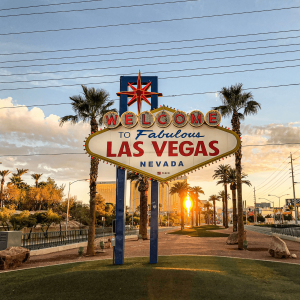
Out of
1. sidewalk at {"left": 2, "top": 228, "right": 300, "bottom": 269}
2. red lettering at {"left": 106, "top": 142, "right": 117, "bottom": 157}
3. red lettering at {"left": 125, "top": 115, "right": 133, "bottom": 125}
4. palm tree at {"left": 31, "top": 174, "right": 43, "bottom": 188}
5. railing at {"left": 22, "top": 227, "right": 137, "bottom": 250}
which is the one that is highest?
palm tree at {"left": 31, "top": 174, "right": 43, "bottom": 188}

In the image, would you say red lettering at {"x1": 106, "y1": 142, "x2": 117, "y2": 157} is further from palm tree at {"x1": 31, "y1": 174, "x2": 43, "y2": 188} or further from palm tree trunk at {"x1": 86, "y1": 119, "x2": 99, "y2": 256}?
palm tree at {"x1": 31, "y1": 174, "x2": 43, "y2": 188}

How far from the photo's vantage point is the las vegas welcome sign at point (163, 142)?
602 inches

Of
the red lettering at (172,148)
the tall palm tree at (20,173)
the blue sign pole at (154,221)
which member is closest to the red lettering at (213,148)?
the red lettering at (172,148)

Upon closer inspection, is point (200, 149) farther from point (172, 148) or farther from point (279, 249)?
point (279, 249)

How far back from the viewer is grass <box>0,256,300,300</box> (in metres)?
10.1

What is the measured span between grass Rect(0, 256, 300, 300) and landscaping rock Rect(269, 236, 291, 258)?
4690 mm

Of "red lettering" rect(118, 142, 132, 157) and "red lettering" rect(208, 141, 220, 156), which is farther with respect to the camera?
"red lettering" rect(118, 142, 132, 157)

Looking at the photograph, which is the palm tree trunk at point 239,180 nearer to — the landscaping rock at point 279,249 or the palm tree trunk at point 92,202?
the landscaping rock at point 279,249

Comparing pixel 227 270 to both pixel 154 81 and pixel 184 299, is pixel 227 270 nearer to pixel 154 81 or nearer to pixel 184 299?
pixel 184 299

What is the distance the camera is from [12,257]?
672 inches

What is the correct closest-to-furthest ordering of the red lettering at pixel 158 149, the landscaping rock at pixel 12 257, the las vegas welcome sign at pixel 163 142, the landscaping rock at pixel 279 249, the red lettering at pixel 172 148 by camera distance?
the las vegas welcome sign at pixel 163 142, the red lettering at pixel 172 148, the red lettering at pixel 158 149, the landscaping rock at pixel 12 257, the landscaping rock at pixel 279 249

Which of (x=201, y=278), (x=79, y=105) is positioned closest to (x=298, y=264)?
(x=201, y=278)

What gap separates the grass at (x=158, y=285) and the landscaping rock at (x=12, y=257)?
254 cm

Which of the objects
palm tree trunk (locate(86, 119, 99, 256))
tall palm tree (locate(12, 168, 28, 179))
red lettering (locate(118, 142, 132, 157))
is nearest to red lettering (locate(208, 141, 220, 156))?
red lettering (locate(118, 142, 132, 157))
